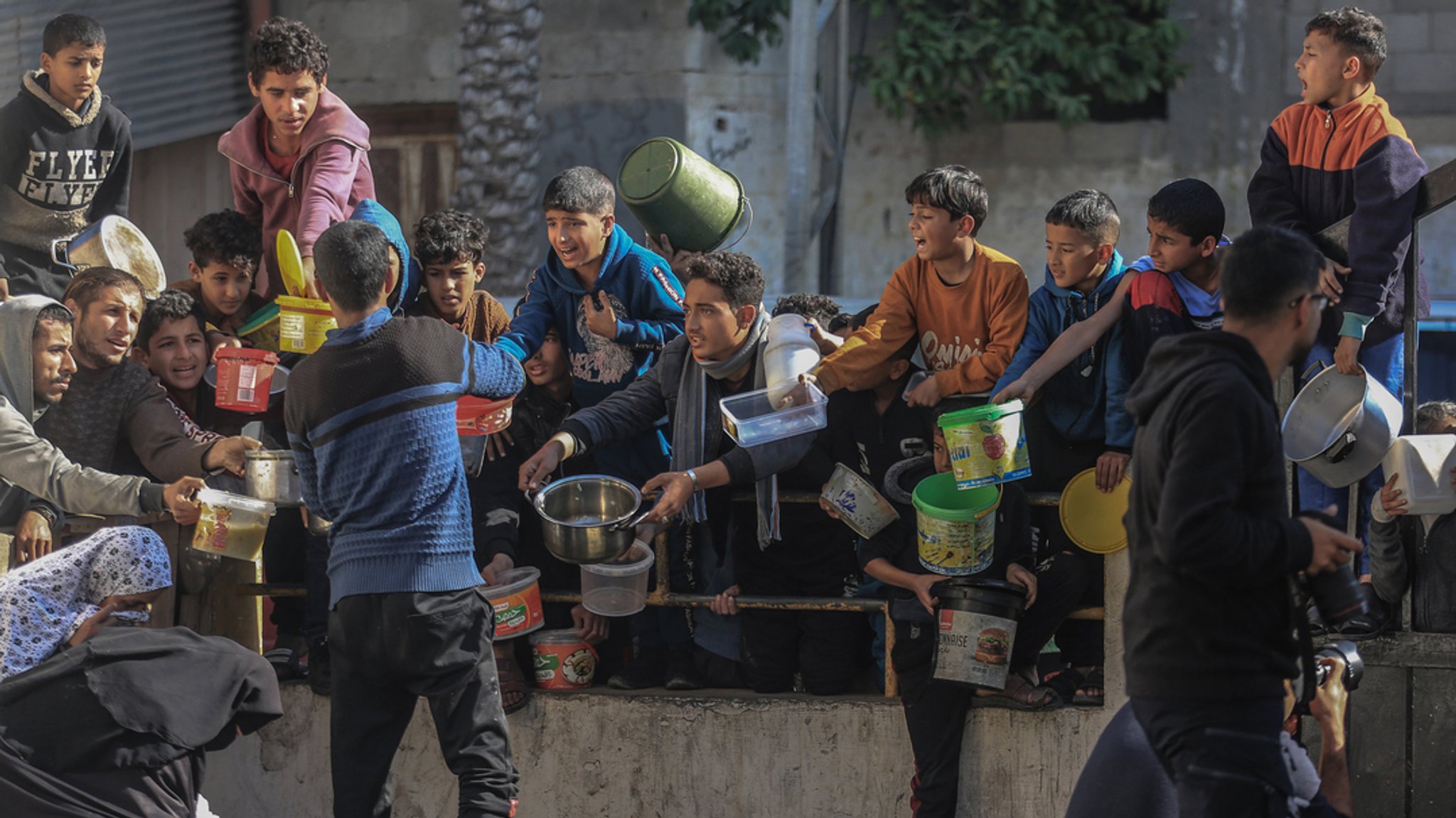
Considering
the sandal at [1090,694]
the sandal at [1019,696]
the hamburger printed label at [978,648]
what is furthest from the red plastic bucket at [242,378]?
the sandal at [1090,694]

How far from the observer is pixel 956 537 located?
474cm

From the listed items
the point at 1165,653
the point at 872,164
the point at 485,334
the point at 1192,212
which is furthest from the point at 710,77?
the point at 1165,653

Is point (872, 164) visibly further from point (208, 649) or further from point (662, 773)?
point (208, 649)

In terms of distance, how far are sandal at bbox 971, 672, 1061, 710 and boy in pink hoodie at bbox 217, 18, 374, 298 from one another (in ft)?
9.30

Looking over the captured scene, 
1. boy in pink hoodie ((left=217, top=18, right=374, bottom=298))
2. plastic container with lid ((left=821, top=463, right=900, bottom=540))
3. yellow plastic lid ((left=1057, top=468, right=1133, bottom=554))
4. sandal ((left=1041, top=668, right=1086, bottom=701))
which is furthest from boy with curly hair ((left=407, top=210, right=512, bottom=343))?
sandal ((left=1041, top=668, right=1086, bottom=701))

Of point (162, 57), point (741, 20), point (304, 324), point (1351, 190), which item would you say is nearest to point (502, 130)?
point (741, 20)

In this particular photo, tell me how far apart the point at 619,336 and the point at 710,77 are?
507 cm

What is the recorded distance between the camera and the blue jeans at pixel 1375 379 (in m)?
4.93

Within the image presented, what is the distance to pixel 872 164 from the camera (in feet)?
37.7

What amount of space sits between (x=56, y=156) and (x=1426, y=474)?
17.5ft

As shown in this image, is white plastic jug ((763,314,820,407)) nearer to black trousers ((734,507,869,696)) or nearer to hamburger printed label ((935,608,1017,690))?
black trousers ((734,507,869,696))

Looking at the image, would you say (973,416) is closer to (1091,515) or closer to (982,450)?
(982,450)

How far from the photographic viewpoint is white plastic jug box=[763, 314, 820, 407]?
5066 millimetres

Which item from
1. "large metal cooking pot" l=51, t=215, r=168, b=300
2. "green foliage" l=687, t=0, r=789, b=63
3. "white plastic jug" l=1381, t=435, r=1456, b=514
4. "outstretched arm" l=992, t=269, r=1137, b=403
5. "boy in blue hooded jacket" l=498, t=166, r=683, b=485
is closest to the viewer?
"white plastic jug" l=1381, t=435, r=1456, b=514
